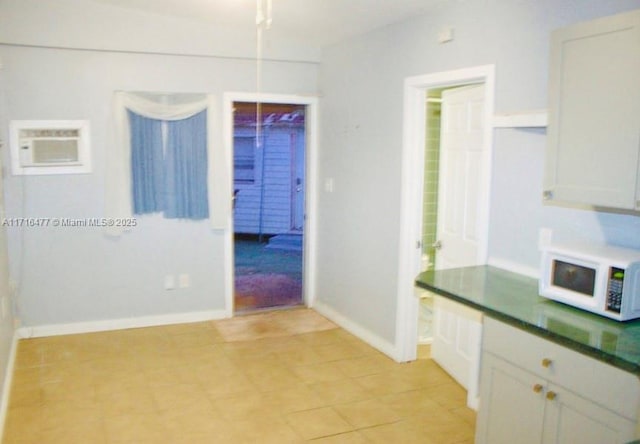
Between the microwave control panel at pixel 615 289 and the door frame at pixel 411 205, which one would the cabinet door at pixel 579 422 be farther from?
the door frame at pixel 411 205

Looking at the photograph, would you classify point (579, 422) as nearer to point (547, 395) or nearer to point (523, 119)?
point (547, 395)

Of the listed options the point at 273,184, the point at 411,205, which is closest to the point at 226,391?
the point at 411,205

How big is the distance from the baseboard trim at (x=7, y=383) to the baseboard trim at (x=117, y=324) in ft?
0.56

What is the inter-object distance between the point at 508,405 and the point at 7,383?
10.3 feet

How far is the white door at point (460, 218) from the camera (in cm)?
361

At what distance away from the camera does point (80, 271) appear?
4.75 m

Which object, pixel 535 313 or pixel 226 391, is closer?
pixel 535 313

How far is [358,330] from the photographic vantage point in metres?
4.82

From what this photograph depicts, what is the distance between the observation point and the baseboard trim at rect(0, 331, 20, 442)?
3.26 meters

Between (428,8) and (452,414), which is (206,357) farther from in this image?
(428,8)

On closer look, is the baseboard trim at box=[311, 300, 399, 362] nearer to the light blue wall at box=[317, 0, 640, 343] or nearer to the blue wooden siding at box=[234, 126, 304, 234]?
the light blue wall at box=[317, 0, 640, 343]

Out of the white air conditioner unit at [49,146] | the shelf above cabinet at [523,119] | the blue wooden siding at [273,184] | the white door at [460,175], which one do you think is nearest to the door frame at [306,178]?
the white air conditioner unit at [49,146]

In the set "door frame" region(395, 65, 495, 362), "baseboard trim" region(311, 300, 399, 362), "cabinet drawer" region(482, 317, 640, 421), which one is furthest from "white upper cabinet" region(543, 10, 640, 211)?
"baseboard trim" region(311, 300, 399, 362)

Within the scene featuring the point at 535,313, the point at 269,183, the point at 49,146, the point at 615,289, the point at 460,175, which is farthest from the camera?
the point at 269,183
